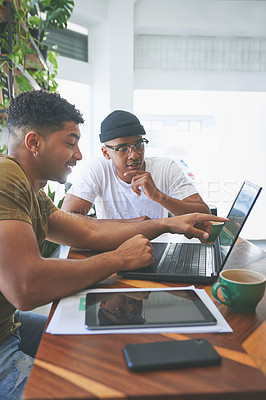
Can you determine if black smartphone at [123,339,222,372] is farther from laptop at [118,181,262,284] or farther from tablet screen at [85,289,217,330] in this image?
laptop at [118,181,262,284]

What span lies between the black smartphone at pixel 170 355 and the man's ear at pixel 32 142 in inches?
31.3

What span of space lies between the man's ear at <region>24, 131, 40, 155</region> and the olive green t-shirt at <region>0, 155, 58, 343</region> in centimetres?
11

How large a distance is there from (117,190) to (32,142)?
3.31 ft

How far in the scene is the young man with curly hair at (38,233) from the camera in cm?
86

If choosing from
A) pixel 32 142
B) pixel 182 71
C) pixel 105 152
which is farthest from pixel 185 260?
pixel 182 71

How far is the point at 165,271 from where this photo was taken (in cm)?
109

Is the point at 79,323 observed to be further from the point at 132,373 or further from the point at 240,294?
the point at 240,294

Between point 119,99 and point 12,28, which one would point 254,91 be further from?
point 12,28

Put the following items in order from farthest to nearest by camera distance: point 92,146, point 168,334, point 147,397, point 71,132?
1. point 92,146
2. point 71,132
3. point 168,334
4. point 147,397

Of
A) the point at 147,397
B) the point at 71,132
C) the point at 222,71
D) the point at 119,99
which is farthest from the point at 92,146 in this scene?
the point at 147,397

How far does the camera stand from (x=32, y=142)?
1.21 meters

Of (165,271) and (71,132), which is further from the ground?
(71,132)

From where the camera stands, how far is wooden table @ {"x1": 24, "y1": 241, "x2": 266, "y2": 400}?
0.53 metres

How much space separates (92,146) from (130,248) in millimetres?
3297
